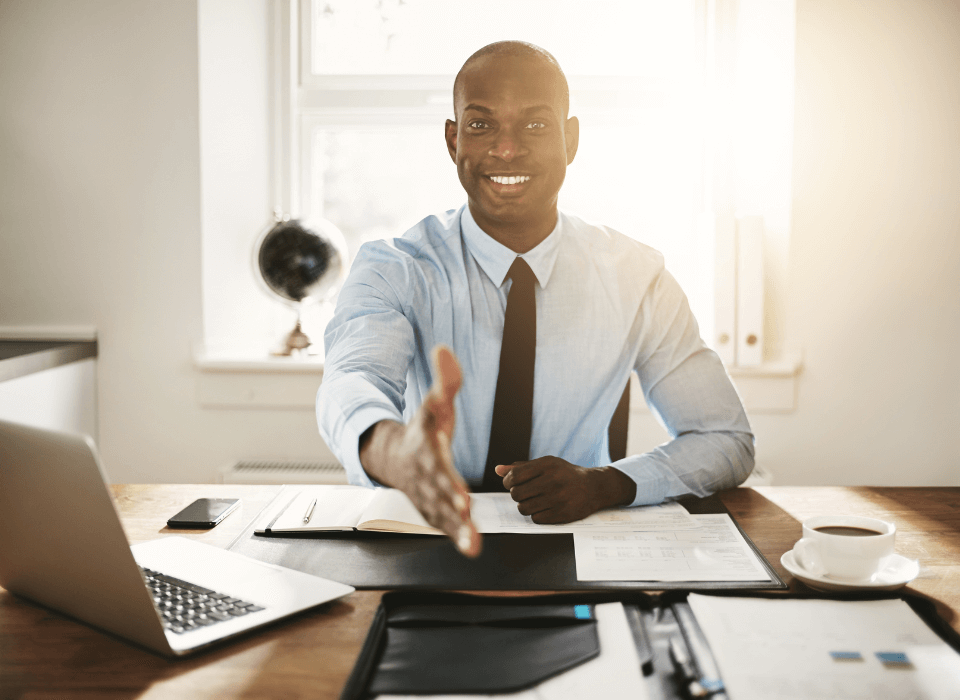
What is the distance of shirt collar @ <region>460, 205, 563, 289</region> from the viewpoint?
4.44 ft

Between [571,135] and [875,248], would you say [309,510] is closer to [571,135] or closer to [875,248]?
[571,135]

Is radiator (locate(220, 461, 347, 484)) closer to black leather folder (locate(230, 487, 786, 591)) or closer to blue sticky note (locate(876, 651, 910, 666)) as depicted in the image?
black leather folder (locate(230, 487, 786, 591))

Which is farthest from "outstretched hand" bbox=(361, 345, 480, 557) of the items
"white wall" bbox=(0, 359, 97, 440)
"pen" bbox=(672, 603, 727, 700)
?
"white wall" bbox=(0, 359, 97, 440)

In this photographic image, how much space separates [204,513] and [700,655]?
0.69 m

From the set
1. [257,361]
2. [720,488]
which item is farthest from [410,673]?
[257,361]

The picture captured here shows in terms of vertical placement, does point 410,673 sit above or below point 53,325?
below

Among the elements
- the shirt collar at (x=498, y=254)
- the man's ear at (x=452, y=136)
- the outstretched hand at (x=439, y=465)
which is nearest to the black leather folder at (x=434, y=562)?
the outstretched hand at (x=439, y=465)

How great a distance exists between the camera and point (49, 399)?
202cm

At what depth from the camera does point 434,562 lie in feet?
2.72

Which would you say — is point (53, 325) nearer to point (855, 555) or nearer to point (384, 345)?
point (384, 345)

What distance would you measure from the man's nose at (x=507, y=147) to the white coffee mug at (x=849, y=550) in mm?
814

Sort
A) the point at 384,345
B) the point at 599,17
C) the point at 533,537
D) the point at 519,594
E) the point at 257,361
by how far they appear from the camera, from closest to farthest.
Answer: the point at 519,594 < the point at 533,537 < the point at 384,345 < the point at 257,361 < the point at 599,17

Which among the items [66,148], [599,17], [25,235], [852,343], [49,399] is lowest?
[49,399]

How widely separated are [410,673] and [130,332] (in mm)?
1972
